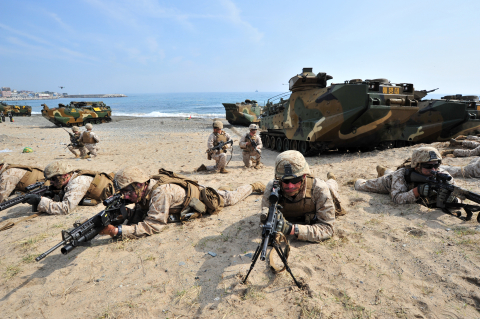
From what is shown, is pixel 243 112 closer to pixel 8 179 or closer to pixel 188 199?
pixel 8 179

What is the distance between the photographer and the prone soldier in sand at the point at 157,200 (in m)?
3.92

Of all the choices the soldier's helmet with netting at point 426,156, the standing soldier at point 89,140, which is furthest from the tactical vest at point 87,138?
the soldier's helmet with netting at point 426,156

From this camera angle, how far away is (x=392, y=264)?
327cm

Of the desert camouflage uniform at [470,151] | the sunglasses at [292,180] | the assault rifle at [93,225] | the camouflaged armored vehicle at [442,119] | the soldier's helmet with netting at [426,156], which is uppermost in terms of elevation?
the camouflaged armored vehicle at [442,119]

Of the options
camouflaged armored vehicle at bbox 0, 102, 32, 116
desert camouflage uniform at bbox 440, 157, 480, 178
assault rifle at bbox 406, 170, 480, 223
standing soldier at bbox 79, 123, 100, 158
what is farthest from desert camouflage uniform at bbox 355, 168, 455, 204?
camouflaged armored vehicle at bbox 0, 102, 32, 116

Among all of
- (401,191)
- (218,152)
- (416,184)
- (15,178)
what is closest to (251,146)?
(218,152)

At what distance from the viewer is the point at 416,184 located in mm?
4703

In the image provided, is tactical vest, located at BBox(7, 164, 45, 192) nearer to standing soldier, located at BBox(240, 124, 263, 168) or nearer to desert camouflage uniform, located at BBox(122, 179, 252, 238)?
desert camouflage uniform, located at BBox(122, 179, 252, 238)

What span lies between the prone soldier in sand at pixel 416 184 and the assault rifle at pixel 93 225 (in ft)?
14.5

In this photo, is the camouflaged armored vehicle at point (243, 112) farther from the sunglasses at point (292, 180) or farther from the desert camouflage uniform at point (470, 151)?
the sunglasses at point (292, 180)

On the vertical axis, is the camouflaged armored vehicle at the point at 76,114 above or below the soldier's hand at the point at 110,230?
above

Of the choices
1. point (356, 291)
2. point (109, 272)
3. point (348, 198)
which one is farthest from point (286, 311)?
point (348, 198)

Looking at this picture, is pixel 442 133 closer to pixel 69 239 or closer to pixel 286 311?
pixel 286 311

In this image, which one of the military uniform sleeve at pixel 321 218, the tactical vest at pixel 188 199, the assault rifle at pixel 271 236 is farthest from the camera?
the tactical vest at pixel 188 199
